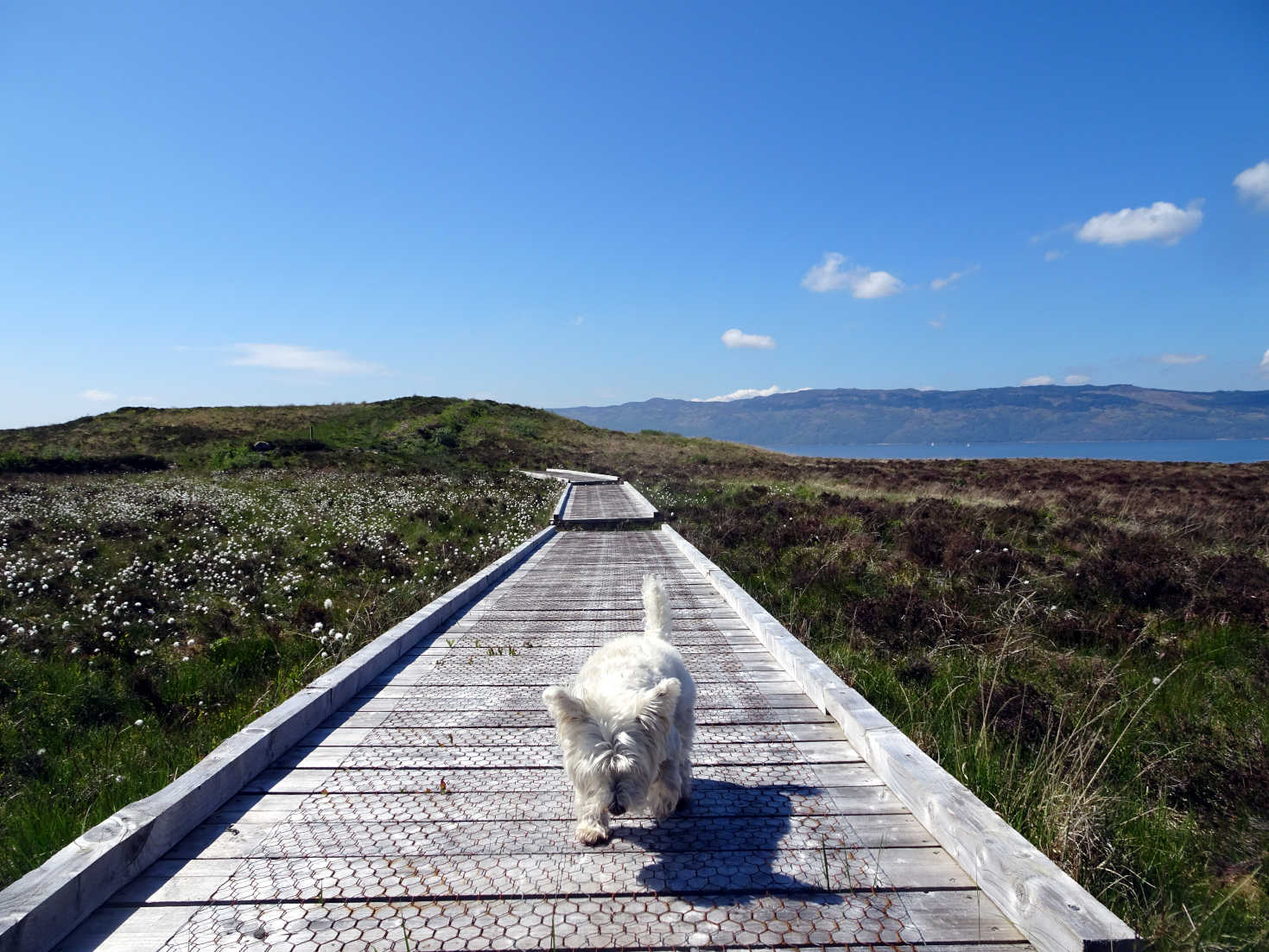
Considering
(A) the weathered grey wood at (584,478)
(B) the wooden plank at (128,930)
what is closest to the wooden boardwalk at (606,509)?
(A) the weathered grey wood at (584,478)

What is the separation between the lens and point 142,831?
3.06m

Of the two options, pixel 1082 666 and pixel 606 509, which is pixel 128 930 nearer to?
pixel 1082 666

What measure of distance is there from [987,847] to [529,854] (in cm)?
188

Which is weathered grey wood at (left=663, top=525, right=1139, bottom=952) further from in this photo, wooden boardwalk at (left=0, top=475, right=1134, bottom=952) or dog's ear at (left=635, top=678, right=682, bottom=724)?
dog's ear at (left=635, top=678, right=682, bottom=724)

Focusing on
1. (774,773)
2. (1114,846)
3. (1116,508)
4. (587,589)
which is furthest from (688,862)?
(1116,508)

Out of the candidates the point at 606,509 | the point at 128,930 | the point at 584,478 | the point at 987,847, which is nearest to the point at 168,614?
the point at 128,930

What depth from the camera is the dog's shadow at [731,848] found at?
9.91ft

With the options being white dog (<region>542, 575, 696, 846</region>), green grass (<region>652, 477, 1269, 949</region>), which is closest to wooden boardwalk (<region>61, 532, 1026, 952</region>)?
white dog (<region>542, 575, 696, 846</region>)

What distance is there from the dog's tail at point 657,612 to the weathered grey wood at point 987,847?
120 centimetres

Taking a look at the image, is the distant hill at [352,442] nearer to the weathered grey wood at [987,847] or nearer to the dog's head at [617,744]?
the weathered grey wood at [987,847]

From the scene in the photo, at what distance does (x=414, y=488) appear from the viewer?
81.2ft

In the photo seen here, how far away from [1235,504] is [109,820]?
81.3 ft

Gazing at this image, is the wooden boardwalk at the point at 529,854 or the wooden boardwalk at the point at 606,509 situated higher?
the wooden boardwalk at the point at 529,854

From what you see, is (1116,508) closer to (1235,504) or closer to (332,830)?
(1235,504)
